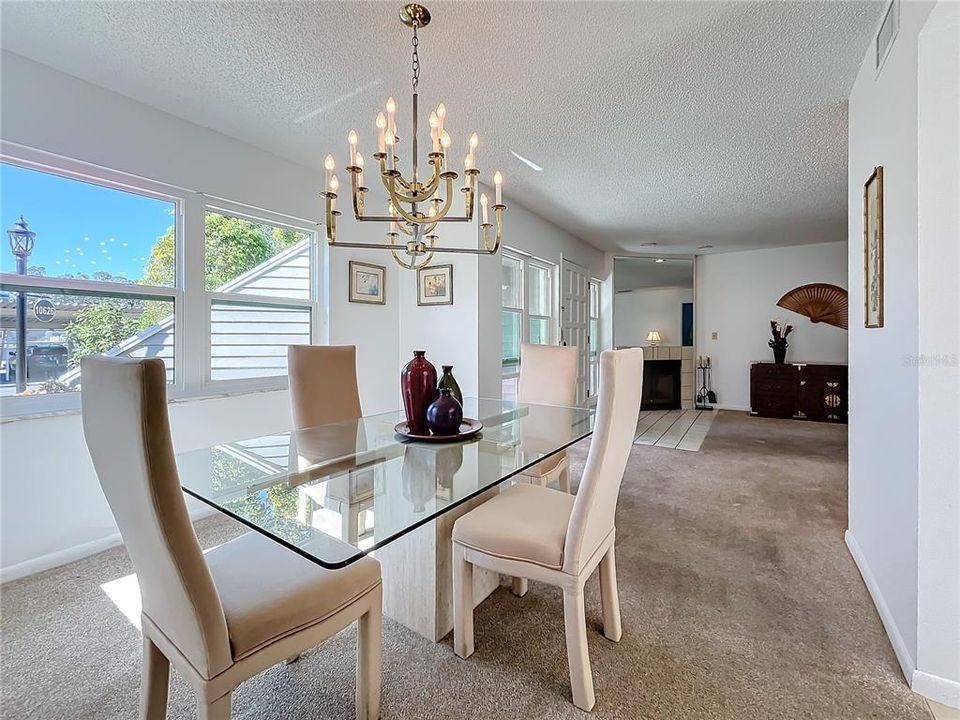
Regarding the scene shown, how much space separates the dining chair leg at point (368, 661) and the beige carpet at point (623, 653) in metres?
0.12

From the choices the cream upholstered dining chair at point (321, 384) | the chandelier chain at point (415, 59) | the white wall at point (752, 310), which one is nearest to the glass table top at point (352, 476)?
the cream upholstered dining chair at point (321, 384)

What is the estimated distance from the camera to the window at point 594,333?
6.39 meters

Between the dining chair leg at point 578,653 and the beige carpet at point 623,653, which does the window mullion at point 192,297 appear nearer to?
the beige carpet at point 623,653

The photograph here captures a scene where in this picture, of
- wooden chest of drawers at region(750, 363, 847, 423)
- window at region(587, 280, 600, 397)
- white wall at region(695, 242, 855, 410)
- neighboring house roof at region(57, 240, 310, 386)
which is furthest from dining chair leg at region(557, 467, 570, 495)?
white wall at region(695, 242, 855, 410)

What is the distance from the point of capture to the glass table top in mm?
1115

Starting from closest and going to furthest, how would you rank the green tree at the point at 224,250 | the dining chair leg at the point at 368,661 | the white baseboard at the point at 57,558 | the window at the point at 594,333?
the dining chair leg at the point at 368,661
the white baseboard at the point at 57,558
the green tree at the point at 224,250
the window at the point at 594,333

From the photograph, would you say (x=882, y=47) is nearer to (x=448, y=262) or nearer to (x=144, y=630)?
(x=448, y=262)

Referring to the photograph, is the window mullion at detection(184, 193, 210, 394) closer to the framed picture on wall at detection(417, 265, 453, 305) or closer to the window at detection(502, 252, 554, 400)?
the framed picture on wall at detection(417, 265, 453, 305)

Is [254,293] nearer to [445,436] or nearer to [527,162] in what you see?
[445,436]

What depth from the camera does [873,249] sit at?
1912 mm

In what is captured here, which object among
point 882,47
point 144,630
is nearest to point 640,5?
point 882,47

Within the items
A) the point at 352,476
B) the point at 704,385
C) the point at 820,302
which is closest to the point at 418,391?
the point at 352,476

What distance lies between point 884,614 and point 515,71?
9.15ft

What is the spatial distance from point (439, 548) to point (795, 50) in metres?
2.68
